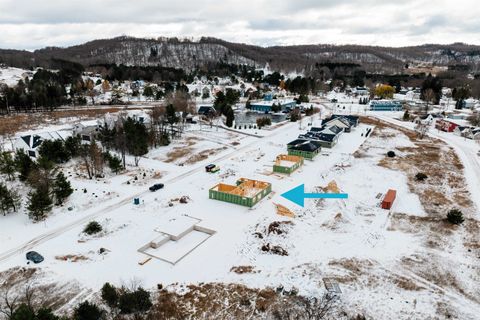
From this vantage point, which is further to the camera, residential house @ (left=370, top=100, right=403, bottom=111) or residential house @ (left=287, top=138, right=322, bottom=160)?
residential house @ (left=370, top=100, right=403, bottom=111)

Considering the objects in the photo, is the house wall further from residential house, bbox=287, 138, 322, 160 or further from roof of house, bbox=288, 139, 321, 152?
roof of house, bbox=288, 139, 321, 152

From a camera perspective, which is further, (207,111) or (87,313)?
(207,111)

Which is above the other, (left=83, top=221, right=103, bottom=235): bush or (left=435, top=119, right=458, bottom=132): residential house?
(left=435, top=119, right=458, bottom=132): residential house

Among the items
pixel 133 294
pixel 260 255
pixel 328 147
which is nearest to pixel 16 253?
pixel 133 294

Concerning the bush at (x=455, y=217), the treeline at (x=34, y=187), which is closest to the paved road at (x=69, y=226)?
the treeline at (x=34, y=187)

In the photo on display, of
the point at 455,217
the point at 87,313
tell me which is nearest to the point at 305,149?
the point at 455,217
